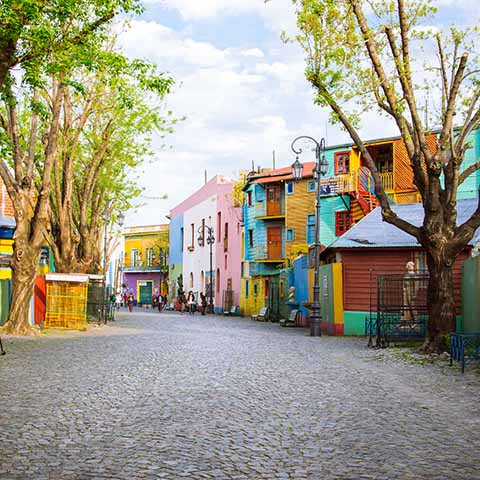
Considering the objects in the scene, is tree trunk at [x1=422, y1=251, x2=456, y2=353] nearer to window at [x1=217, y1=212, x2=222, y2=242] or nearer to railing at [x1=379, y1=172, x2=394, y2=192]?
railing at [x1=379, y1=172, x2=394, y2=192]

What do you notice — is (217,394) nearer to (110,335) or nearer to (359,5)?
(359,5)

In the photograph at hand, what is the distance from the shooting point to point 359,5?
58.4 feet

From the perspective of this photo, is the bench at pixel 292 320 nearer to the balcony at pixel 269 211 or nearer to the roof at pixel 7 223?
the roof at pixel 7 223

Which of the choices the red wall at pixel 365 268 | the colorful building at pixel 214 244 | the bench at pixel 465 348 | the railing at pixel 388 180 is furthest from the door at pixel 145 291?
the bench at pixel 465 348

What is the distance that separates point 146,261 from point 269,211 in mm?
39160

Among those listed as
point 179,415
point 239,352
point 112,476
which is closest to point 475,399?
point 179,415

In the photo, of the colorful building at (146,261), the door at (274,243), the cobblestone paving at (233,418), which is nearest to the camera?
the cobblestone paving at (233,418)

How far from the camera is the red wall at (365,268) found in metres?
26.1

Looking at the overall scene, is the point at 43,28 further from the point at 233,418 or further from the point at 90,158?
the point at 90,158

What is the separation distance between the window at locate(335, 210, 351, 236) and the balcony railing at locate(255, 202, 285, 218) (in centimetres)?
822

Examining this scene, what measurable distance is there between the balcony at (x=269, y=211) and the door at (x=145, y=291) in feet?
124

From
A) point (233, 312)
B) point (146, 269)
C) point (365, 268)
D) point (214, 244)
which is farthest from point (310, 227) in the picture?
point (146, 269)

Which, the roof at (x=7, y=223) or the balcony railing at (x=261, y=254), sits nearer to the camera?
the roof at (x=7, y=223)

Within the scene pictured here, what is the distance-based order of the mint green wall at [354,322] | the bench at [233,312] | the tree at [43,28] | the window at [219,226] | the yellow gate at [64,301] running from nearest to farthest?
the tree at [43,28]
the mint green wall at [354,322]
the yellow gate at [64,301]
the bench at [233,312]
the window at [219,226]
